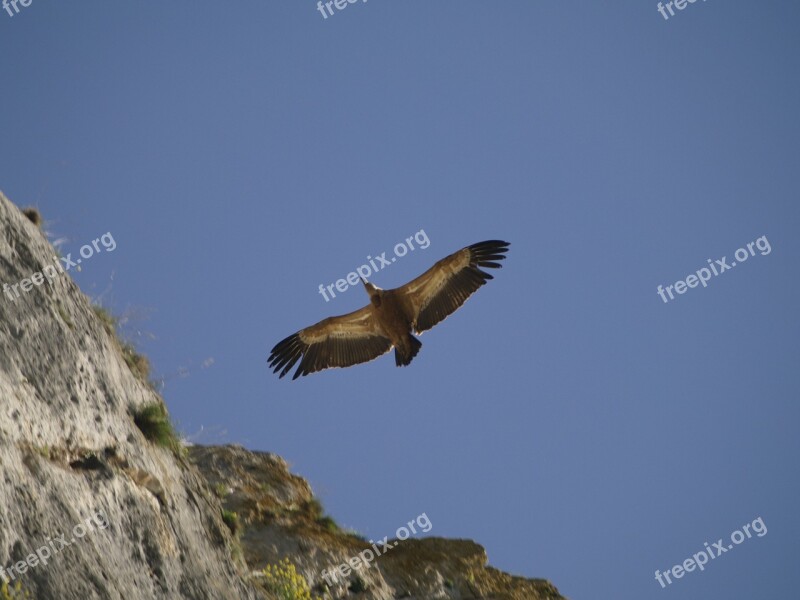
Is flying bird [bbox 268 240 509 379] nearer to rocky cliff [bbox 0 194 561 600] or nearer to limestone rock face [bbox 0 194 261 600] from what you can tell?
rocky cliff [bbox 0 194 561 600]

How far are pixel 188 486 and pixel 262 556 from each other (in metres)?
1.91

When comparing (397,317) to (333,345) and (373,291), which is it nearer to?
(373,291)

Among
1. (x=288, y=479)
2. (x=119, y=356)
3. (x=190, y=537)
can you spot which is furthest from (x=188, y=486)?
(x=288, y=479)

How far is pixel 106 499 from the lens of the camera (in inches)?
377

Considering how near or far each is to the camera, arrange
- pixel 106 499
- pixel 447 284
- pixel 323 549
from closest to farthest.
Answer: pixel 106 499 < pixel 323 549 < pixel 447 284

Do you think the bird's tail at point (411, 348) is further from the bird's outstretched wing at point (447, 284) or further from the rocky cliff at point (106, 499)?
the rocky cliff at point (106, 499)

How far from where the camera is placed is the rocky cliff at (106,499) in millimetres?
8406

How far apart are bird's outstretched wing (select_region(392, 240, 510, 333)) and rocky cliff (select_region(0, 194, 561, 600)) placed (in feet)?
13.5

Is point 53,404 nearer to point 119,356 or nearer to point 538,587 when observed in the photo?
point 119,356
